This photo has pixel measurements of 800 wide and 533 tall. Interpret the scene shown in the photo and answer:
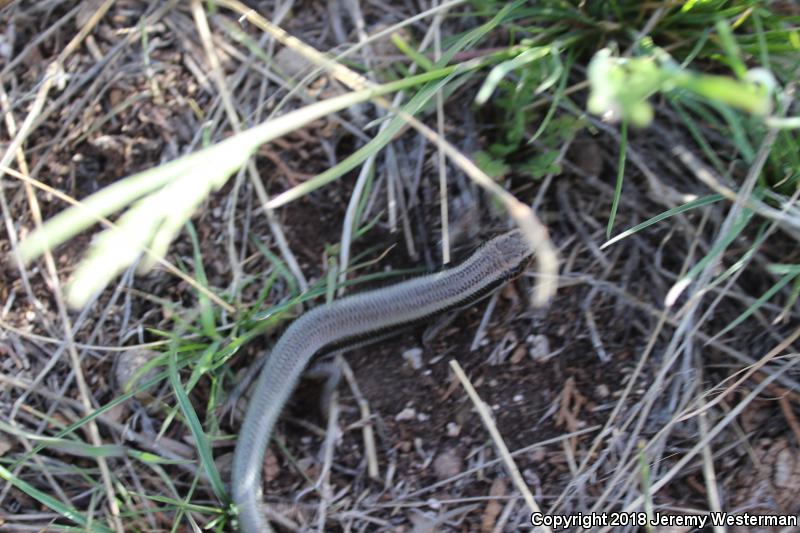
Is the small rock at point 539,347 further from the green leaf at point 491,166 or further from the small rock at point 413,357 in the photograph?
the green leaf at point 491,166

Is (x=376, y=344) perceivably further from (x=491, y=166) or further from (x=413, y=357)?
(x=491, y=166)

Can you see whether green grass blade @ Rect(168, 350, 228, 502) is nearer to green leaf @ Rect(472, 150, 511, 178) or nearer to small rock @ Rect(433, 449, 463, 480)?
small rock @ Rect(433, 449, 463, 480)

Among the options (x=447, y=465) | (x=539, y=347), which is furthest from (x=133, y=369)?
(x=539, y=347)

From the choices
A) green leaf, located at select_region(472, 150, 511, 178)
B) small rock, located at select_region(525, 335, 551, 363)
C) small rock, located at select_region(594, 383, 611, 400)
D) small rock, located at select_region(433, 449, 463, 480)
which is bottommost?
small rock, located at select_region(433, 449, 463, 480)

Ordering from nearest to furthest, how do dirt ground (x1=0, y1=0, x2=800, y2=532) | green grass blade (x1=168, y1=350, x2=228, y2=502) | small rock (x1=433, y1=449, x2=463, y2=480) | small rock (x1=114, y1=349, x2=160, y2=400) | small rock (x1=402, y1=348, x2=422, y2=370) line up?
green grass blade (x1=168, y1=350, x2=228, y2=502)
dirt ground (x1=0, y1=0, x2=800, y2=532)
small rock (x1=433, y1=449, x2=463, y2=480)
small rock (x1=114, y1=349, x2=160, y2=400)
small rock (x1=402, y1=348, x2=422, y2=370)

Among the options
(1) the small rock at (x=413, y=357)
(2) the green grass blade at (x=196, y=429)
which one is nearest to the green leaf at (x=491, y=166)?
(1) the small rock at (x=413, y=357)

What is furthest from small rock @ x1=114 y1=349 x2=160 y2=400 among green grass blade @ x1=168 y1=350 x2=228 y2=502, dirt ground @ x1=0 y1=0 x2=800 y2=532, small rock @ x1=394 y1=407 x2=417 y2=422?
small rock @ x1=394 y1=407 x2=417 y2=422

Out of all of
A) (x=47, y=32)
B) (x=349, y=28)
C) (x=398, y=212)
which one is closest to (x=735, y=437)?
(x=398, y=212)

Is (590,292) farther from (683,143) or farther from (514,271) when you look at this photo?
(683,143)

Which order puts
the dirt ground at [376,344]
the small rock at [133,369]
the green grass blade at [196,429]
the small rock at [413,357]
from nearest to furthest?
the green grass blade at [196,429], the dirt ground at [376,344], the small rock at [133,369], the small rock at [413,357]
